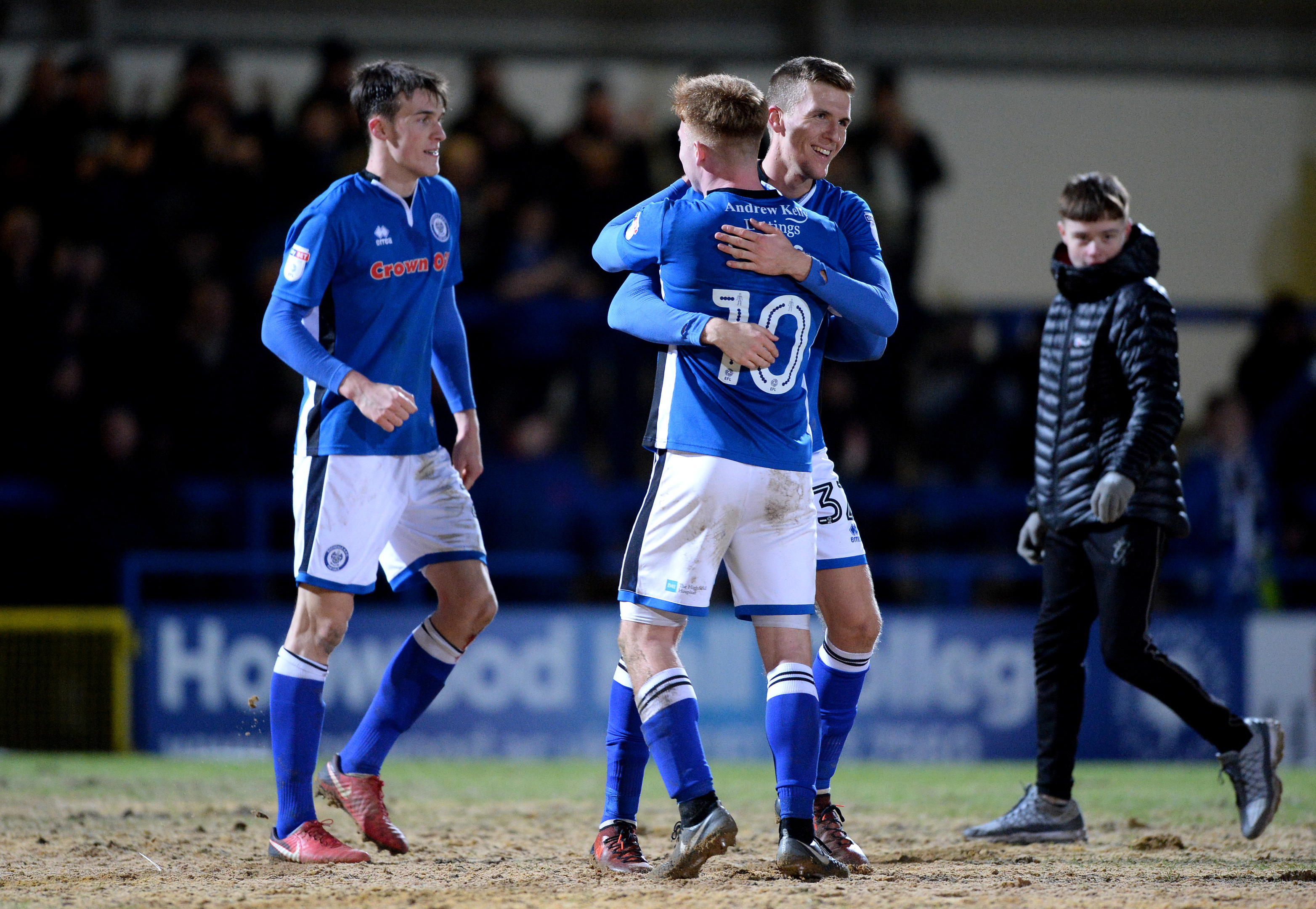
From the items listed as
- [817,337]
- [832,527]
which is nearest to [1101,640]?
[832,527]

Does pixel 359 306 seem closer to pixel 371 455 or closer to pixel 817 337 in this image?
pixel 371 455

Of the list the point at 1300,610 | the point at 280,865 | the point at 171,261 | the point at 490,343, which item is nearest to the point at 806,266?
the point at 280,865

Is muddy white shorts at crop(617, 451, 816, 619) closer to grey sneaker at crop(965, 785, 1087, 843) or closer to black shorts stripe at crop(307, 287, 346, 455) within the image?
black shorts stripe at crop(307, 287, 346, 455)

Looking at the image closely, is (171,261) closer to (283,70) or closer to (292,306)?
(283,70)

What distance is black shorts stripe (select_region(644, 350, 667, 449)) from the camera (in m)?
4.18

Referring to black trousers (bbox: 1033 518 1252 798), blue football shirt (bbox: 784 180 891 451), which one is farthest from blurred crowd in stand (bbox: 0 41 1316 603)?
blue football shirt (bbox: 784 180 891 451)

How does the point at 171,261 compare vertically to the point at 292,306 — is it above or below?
above

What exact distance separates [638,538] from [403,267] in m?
1.30

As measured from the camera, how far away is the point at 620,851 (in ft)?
14.1

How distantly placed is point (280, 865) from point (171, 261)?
7.15 m

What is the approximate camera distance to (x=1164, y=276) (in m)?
15.4

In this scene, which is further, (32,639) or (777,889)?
(32,639)

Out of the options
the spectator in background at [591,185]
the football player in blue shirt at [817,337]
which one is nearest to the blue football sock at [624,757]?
the football player in blue shirt at [817,337]

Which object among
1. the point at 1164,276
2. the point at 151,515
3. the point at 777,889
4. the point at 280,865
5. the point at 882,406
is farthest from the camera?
the point at 1164,276
